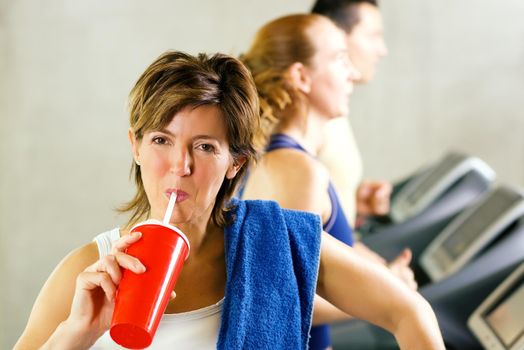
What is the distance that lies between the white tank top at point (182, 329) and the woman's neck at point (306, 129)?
729 millimetres

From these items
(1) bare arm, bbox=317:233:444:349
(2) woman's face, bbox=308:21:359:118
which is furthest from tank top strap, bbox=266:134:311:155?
(1) bare arm, bbox=317:233:444:349

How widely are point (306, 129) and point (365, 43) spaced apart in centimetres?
105

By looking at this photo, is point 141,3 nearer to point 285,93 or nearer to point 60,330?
point 285,93

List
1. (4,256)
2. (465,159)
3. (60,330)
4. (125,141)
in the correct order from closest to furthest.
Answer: (60,330) < (465,159) < (4,256) < (125,141)

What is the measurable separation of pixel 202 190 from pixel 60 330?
0.25 metres

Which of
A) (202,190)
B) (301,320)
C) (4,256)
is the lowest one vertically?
(4,256)

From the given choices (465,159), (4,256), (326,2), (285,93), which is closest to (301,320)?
(285,93)

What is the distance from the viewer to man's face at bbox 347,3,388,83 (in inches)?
110

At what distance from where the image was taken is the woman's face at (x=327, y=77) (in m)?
1.87

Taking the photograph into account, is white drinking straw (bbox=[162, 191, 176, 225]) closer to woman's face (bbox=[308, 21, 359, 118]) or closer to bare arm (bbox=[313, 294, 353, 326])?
bare arm (bbox=[313, 294, 353, 326])

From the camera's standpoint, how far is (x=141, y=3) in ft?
15.4

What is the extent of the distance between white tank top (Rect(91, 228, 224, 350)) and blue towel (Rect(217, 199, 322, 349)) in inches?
0.8

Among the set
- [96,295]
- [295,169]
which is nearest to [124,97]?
[295,169]

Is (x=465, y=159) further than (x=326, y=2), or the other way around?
(x=465, y=159)
